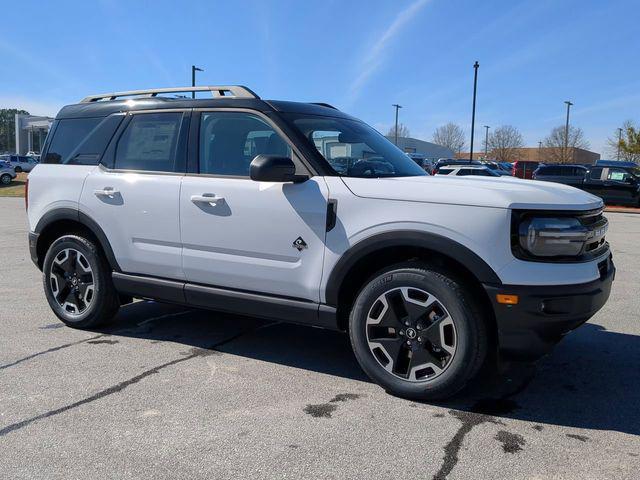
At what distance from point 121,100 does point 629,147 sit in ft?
169

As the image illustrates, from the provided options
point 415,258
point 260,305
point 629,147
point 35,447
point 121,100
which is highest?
point 629,147

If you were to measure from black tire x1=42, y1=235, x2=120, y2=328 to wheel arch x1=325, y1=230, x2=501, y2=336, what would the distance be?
217 cm

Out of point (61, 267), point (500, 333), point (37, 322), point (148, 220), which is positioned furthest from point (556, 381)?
point (37, 322)

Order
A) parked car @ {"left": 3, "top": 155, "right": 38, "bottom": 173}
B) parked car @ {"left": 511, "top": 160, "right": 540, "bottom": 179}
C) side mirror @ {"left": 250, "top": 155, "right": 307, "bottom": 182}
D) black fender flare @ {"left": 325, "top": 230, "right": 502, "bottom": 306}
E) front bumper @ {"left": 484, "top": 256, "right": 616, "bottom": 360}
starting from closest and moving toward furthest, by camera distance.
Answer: front bumper @ {"left": 484, "top": 256, "right": 616, "bottom": 360} → black fender flare @ {"left": 325, "top": 230, "right": 502, "bottom": 306} → side mirror @ {"left": 250, "top": 155, "right": 307, "bottom": 182} → parked car @ {"left": 511, "top": 160, "right": 540, "bottom": 179} → parked car @ {"left": 3, "top": 155, "right": 38, "bottom": 173}

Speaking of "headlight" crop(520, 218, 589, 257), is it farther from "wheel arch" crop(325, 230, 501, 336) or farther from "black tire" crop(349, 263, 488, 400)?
"black tire" crop(349, 263, 488, 400)

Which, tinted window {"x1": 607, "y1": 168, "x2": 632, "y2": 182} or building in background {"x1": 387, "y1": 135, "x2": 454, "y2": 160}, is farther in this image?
building in background {"x1": 387, "y1": 135, "x2": 454, "y2": 160}

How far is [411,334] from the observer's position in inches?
141

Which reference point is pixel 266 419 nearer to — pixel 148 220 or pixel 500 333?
pixel 500 333

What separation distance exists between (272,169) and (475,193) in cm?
126

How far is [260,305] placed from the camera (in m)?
4.05

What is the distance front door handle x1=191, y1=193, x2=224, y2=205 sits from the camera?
4.12m

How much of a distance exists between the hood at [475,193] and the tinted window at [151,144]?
5.02ft

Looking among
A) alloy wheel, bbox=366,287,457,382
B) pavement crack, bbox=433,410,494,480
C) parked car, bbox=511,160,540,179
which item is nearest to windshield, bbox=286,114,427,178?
alloy wheel, bbox=366,287,457,382

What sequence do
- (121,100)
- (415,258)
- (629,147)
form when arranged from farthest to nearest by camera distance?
(629,147), (121,100), (415,258)
